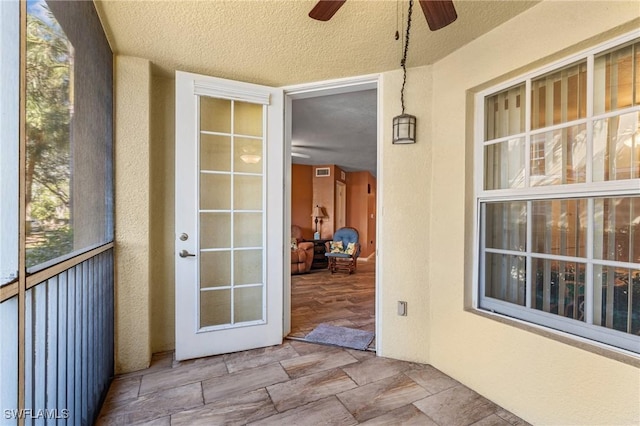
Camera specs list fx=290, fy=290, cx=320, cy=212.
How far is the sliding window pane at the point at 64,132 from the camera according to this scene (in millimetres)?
1083

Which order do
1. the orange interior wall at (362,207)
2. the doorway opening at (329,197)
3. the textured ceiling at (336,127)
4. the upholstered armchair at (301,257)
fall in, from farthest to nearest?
the orange interior wall at (362,207)
the upholstered armchair at (301,257)
the textured ceiling at (336,127)
the doorway opening at (329,197)

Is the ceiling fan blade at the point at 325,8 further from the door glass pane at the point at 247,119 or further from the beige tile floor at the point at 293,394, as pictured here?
the beige tile floor at the point at 293,394

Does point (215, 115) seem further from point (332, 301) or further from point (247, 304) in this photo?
point (332, 301)

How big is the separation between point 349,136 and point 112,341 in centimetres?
404

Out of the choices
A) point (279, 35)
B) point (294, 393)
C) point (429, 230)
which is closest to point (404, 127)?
point (429, 230)

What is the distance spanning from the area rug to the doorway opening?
4 centimetres

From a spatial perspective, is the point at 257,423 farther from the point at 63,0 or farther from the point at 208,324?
the point at 63,0

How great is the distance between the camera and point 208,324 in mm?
2418

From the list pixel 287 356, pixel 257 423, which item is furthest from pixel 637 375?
pixel 287 356

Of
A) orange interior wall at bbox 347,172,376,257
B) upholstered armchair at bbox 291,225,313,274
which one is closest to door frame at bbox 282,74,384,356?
upholstered armchair at bbox 291,225,313,274

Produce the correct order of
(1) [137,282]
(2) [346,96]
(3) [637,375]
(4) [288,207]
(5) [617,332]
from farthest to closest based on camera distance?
(2) [346,96], (4) [288,207], (1) [137,282], (5) [617,332], (3) [637,375]

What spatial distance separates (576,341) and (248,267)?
224cm

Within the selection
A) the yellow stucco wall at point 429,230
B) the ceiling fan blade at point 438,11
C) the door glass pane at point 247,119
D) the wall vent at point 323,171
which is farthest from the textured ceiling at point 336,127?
the ceiling fan blade at point 438,11

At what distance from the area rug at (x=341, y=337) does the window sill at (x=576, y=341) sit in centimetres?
114
